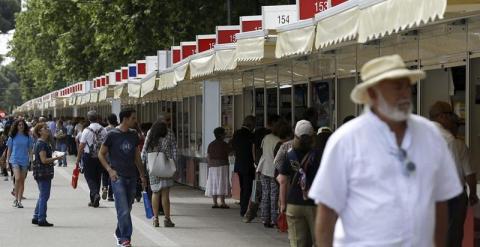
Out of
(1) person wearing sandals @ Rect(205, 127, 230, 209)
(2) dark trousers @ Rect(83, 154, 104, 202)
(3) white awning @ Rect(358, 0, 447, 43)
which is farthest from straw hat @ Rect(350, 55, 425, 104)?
(2) dark trousers @ Rect(83, 154, 104, 202)

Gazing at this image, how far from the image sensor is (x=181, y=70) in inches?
699

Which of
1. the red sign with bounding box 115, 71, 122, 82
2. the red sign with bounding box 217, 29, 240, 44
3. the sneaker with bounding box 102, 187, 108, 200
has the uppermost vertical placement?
the red sign with bounding box 217, 29, 240, 44

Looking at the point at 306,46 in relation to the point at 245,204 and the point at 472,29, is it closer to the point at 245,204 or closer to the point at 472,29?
the point at 472,29

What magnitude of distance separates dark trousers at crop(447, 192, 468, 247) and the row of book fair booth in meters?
1.63

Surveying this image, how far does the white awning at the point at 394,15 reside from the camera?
6.84m

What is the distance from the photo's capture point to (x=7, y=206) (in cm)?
1930

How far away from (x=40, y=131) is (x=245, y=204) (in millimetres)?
3377

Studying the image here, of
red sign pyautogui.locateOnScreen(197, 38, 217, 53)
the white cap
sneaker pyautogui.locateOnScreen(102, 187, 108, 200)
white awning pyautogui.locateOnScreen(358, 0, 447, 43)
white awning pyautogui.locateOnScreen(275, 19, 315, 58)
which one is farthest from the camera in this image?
red sign pyautogui.locateOnScreen(197, 38, 217, 53)

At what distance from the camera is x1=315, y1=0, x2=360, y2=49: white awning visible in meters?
8.56

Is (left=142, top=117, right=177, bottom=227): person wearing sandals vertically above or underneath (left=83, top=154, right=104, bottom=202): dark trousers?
above

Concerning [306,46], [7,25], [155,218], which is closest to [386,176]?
[306,46]

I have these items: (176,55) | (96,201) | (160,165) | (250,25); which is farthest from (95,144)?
(160,165)

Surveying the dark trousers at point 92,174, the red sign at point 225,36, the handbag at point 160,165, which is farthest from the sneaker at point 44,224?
the red sign at point 225,36

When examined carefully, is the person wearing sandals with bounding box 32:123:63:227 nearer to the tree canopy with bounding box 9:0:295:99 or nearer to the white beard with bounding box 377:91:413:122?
the white beard with bounding box 377:91:413:122
